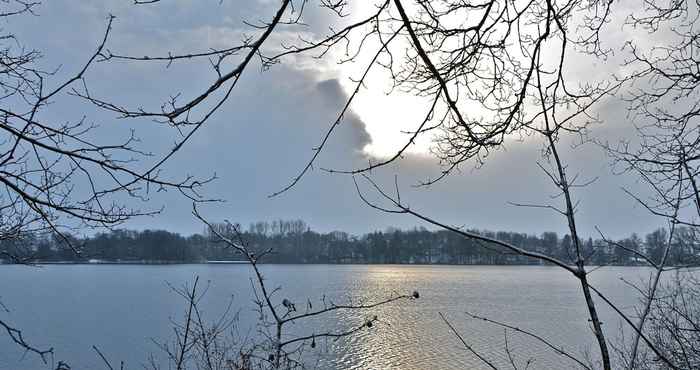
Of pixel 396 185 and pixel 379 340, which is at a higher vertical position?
pixel 396 185

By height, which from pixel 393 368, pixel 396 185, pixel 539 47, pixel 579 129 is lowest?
pixel 393 368

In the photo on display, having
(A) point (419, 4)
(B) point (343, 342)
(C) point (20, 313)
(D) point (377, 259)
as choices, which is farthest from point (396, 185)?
(D) point (377, 259)

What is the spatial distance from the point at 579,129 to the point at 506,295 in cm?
6093

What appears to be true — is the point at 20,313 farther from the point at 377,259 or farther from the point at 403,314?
the point at 377,259

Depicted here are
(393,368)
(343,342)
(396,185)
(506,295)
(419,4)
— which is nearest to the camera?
(396,185)

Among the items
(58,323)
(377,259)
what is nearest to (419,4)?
(58,323)

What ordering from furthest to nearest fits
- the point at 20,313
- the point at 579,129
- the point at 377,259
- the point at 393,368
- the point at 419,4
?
the point at 377,259 < the point at 20,313 < the point at 393,368 < the point at 579,129 < the point at 419,4

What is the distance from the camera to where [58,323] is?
3775cm

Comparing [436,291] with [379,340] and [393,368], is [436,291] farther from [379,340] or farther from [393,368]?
[393,368]

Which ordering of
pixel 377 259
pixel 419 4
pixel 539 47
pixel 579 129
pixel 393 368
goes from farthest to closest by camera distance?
1. pixel 377 259
2. pixel 393 368
3. pixel 579 129
4. pixel 539 47
5. pixel 419 4

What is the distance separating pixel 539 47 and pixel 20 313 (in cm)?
4911

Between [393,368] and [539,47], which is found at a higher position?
[539,47]

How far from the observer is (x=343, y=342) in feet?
101

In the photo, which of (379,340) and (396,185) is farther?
(379,340)
